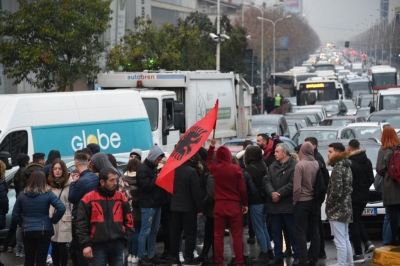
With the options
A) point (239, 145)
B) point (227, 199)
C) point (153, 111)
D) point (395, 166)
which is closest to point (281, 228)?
point (227, 199)

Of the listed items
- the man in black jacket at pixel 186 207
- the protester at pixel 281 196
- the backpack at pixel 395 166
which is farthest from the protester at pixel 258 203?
the backpack at pixel 395 166

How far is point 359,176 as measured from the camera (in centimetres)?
1253

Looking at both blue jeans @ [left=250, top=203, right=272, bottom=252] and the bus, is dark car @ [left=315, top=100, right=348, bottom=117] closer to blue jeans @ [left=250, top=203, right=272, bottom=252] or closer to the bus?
the bus

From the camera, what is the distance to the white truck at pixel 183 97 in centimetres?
2228

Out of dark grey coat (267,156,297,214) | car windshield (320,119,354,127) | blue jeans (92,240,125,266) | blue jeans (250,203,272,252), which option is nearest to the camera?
blue jeans (92,240,125,266)

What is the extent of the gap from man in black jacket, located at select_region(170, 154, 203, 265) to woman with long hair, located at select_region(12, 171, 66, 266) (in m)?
2.27

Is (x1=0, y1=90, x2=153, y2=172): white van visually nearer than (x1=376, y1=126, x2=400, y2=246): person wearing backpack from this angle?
No

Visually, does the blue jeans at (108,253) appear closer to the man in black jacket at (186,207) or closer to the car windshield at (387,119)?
the man in black jacket at (186,207)

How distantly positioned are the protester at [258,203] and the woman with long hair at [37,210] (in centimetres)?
319

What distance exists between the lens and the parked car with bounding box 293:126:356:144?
895 inches

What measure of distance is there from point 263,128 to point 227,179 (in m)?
16.9

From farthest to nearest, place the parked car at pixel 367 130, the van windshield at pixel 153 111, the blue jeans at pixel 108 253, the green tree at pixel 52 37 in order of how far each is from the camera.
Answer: the green tree at pixel 52 37
the parked car at pixel 367 130
the van windshield at pixel 153 111
the blue jeans at pixel 108 253

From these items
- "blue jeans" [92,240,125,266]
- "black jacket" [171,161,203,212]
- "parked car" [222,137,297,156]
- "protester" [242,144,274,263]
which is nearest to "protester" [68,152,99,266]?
"blue jeans" [92,240,125,266]

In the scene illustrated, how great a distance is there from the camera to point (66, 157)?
1730 cm
